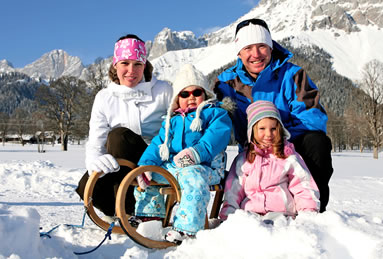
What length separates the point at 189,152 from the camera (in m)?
2.28

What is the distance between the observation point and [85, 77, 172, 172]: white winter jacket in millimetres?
2893

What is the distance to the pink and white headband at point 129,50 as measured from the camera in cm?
290

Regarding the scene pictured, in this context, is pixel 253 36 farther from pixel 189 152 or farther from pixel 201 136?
pixel 189 152

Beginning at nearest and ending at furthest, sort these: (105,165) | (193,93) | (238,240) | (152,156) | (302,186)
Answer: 1. (238,240)
2. (105,165)
3. (302,186)
4. (152,156)
5. (193,93)

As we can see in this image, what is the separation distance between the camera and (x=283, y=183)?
8.20ft

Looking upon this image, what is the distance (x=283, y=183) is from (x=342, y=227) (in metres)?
0.76

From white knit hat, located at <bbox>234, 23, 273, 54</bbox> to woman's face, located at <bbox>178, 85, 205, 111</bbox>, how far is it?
0.67 metres

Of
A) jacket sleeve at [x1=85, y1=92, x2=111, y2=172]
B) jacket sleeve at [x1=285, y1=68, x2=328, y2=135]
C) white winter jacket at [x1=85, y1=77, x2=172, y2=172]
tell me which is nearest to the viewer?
jacket sleeve at [x1=285, y1=68, x2=328, y2=135]

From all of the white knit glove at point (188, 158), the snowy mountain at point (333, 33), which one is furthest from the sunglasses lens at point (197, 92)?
the snowy mountain at point (333, 33)

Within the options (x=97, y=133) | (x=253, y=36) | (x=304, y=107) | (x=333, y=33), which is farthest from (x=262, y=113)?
(x=333, y=33)

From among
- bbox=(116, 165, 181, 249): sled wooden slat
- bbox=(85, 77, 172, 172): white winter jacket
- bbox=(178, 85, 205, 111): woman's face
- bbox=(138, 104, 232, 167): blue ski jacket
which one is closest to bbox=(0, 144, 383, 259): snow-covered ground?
bbox=(116, 165, 181, 249): sled wooden slat

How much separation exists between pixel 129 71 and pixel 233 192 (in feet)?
4.52

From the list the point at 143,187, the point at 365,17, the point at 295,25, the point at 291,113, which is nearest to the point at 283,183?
the point at 291,113

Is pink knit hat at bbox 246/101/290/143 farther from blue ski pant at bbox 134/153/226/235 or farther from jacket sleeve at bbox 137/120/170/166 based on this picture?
jacket sleeve at bbox 137/120/170/166
